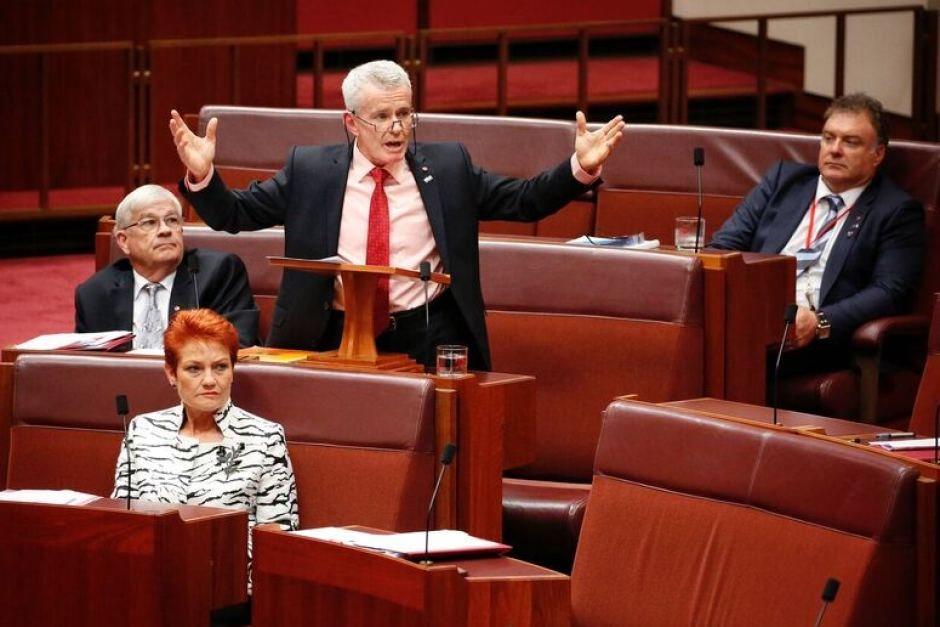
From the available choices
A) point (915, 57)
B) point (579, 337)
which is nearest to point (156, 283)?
point (579, 337)

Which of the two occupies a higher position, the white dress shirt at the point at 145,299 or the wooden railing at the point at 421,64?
the wooden railing at the point at 421,64

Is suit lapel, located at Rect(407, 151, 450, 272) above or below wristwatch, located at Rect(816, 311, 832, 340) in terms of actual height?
above

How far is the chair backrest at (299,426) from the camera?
2514 mm

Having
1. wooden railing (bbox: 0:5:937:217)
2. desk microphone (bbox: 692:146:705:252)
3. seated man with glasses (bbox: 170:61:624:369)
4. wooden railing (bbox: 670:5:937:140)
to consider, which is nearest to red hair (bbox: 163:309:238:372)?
seated man with glasses (bbox: 170:61:624:369)

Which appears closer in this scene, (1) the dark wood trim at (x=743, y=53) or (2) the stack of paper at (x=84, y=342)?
(2) the stack of paper at (x=84, y=342)

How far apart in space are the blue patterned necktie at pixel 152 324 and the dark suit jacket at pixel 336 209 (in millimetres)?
326

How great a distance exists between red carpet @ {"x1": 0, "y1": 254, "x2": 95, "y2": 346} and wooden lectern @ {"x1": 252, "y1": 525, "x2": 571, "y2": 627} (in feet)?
6.83

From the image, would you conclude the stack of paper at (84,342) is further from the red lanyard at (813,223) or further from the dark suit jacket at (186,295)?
the red lanyard at (813,223)

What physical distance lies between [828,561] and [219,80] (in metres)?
3.51

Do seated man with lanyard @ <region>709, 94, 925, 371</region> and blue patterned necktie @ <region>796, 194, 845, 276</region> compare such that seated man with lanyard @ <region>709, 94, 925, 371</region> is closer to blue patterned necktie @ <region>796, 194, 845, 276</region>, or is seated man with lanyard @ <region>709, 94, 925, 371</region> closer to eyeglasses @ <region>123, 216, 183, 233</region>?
blue patterned necktie @ <region>796, 194, 845, 276</region>

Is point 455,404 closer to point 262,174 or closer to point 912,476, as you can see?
point 912,476

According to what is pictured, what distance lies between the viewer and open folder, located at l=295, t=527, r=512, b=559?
78.7 inches

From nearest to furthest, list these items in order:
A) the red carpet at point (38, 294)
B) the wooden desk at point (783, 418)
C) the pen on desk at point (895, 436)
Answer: the pen on desk at point (895, 436) < the wooden desk at point (783, 418) < the red carpet at point (38, 294)

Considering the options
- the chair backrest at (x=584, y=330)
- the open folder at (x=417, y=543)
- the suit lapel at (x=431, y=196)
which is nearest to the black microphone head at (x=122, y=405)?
the open folder at (x=417, y=543)
